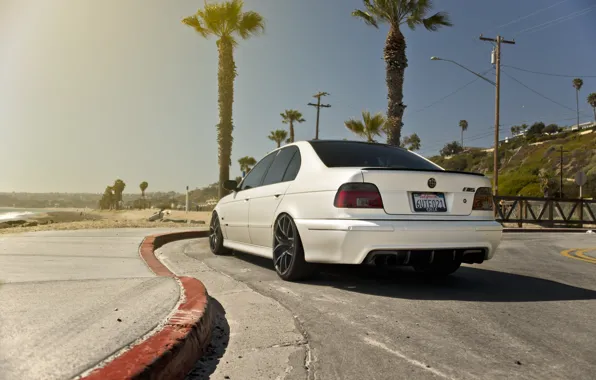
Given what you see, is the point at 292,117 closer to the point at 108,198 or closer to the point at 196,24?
the point at 196,24

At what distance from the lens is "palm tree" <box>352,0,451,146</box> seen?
22.0 meters

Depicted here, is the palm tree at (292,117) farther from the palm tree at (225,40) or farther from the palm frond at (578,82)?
the palm frond at (578,82)

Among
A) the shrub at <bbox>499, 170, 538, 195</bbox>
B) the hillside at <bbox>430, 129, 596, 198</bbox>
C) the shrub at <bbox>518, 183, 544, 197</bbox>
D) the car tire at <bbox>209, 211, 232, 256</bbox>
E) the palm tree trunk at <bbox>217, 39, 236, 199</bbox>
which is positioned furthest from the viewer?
the hillside at <bbox>430, 129, 596, 198</bbox>

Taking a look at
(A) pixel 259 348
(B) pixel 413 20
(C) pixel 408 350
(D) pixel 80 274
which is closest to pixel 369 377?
(C) pixel 408 350

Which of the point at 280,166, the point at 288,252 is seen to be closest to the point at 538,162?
the point at 280,166

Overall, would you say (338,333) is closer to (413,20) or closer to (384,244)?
(384,244)

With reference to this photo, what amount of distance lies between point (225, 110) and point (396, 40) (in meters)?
8.54

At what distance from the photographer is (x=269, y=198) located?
556cm

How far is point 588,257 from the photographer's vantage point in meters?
8.25

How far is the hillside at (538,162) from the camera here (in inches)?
2258

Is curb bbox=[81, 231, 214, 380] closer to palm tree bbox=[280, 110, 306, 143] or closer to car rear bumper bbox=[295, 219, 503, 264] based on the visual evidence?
car rear bumper bbox=[295, 219, 503, 264]

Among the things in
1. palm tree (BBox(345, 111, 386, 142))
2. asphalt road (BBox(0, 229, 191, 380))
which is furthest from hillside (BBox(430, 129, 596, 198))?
asphalt road (BBox(0, 229, 191, 380))

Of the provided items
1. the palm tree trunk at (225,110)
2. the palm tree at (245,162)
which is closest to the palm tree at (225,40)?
the palm tree trunk at (225,110)

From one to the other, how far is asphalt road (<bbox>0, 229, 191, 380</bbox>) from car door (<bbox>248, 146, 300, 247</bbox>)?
4.36 feet
